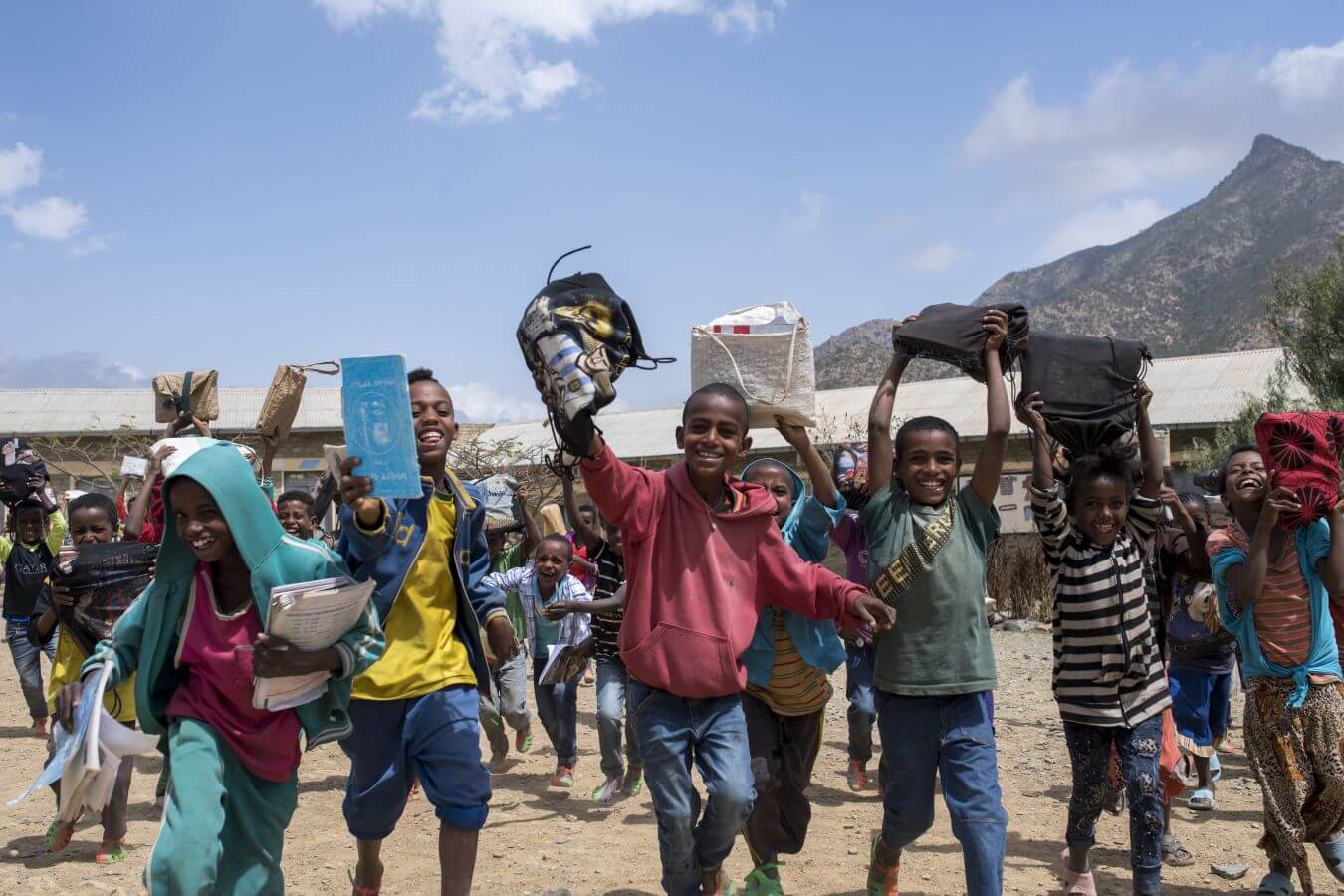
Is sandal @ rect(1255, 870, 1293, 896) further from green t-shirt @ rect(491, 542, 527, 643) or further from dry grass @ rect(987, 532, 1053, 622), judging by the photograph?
dry grass @ rect(987, 532, 1053, 622)

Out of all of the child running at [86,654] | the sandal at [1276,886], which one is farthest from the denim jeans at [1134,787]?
the child running at [86,654]

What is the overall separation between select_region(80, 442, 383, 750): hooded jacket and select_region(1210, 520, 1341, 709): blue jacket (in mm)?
3732

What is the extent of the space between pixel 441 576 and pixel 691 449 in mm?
1083

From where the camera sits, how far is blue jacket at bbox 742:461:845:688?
175 inches

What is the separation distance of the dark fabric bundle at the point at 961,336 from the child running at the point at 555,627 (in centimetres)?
298

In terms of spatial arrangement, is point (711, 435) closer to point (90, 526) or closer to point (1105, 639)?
point (1105, 639)

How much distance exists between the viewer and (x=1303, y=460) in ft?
15.2

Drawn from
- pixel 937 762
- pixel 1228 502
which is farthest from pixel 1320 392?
pixel 937 762

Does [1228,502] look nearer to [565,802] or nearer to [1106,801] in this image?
[1106,801]

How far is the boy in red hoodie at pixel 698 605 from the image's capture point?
3.77m

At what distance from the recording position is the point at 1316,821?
4680mm

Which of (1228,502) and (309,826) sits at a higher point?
(1228,502)

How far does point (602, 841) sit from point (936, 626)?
2.57m

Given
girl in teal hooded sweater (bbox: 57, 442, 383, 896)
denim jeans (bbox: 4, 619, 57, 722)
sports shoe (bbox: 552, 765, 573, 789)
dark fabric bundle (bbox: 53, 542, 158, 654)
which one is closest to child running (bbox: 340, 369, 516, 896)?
girl in teal hooded sweater (bbox: 57, 442, 383, 896)
